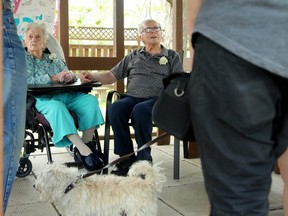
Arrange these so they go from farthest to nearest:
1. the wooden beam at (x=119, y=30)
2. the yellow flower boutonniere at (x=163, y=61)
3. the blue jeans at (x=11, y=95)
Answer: the wooden beam at (x=119, y=30) < the yellow flower boutonniere at (x=163, y=61) < the blue jeans at (x=11, y=95)

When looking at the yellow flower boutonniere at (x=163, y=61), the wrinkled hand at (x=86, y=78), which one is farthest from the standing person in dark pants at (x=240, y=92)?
the yellow flower boutonniere at (x=163, y=61)

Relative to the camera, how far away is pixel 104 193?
6.58 ft

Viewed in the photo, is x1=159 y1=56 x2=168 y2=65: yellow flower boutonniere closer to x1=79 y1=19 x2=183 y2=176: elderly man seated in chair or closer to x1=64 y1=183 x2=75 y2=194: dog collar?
x1=79 y1=19 x2=183 y2=176: elderly man seated in chair

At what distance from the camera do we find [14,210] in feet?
7.83

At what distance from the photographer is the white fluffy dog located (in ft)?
6.54

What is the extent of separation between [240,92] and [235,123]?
7 centimetres

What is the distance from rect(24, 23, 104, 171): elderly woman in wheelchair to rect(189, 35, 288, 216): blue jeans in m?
2.06

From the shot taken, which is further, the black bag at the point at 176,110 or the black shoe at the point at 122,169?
the black shoe at the point at 122,169

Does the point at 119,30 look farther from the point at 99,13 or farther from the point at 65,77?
the point at 99,13

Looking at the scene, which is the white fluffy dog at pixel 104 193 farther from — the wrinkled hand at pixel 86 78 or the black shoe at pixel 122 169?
the wrinkled hand at pixel 86 78

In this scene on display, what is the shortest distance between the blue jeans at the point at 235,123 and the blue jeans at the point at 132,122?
2.11 metres

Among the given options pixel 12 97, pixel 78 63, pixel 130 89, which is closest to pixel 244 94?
pixel 12 97

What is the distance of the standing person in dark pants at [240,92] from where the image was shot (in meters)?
0.83

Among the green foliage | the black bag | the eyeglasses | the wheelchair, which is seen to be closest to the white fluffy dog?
the wheelchair
